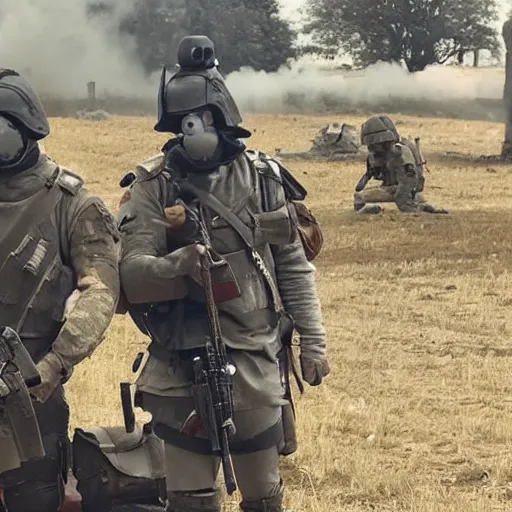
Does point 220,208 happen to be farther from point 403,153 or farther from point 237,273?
point 403,153

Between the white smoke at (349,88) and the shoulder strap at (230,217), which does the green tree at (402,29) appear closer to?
the white smoke at (349,88)

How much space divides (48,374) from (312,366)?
93 cm

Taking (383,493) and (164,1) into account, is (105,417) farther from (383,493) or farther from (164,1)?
(164,1)

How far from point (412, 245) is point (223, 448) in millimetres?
8904

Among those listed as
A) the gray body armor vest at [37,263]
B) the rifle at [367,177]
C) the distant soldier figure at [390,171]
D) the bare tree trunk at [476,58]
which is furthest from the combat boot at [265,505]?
the bare tree trunk at [476,58]

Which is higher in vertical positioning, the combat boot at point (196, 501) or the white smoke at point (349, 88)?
the combat boot at point (196, 501)

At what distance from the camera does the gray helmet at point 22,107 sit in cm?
352

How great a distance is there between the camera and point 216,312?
11.8 feet

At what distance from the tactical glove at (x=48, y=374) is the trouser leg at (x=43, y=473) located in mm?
241

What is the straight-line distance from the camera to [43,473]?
3656 millimetres

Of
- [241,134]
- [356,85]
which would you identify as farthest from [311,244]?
[356,85]

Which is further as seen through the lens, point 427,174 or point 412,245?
point 427,174

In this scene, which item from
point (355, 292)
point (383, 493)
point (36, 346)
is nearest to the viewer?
point (36, 346)

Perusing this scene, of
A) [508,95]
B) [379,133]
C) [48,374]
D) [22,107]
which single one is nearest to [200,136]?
[22,107]
